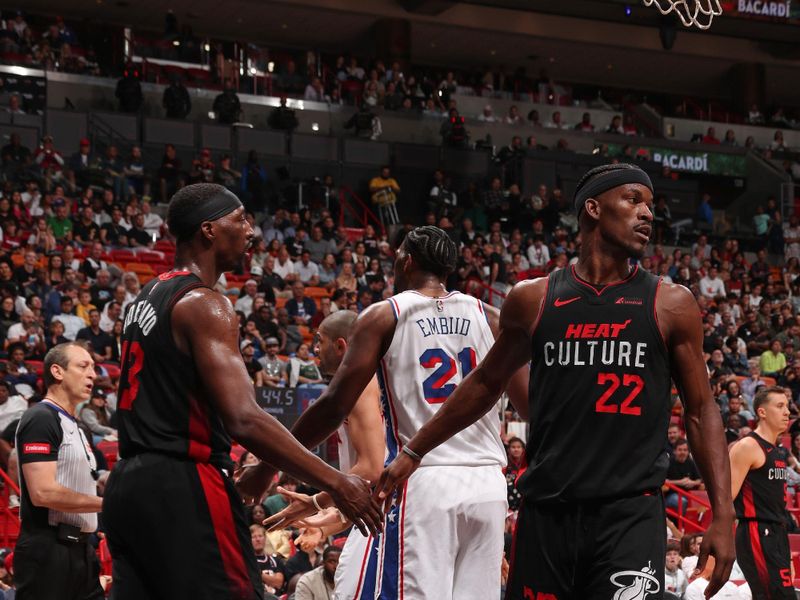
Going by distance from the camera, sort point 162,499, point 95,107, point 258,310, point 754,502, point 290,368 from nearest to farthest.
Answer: point 162,499 < point 754,502 < point 290,368 < point 258,310 < point 95,107

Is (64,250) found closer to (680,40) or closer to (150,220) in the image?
(150,220)

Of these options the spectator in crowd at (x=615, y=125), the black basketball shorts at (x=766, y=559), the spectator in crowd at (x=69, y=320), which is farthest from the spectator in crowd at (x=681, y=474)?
the spectator in crowd at (x=615, y=125)

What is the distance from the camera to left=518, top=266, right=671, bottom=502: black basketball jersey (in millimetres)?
4070

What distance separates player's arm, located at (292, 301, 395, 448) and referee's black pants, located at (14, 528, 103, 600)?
1.64m

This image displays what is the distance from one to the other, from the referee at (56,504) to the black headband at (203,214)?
207cm

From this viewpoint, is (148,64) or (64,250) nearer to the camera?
(64,250)

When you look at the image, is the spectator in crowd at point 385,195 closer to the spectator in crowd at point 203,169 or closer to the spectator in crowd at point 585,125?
the spectator in crowd at point 203,169

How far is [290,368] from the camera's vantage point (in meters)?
16.1

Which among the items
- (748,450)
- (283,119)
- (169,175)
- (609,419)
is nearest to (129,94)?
(169,175)

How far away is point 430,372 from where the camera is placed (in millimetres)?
5227

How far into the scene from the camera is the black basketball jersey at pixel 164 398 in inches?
160

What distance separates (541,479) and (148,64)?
2694 cm

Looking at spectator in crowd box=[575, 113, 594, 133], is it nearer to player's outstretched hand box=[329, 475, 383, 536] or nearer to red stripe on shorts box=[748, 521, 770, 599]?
red stripe on shorts box=[748, 521, 770, 599]

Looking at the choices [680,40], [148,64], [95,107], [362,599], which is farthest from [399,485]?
[680,40]
